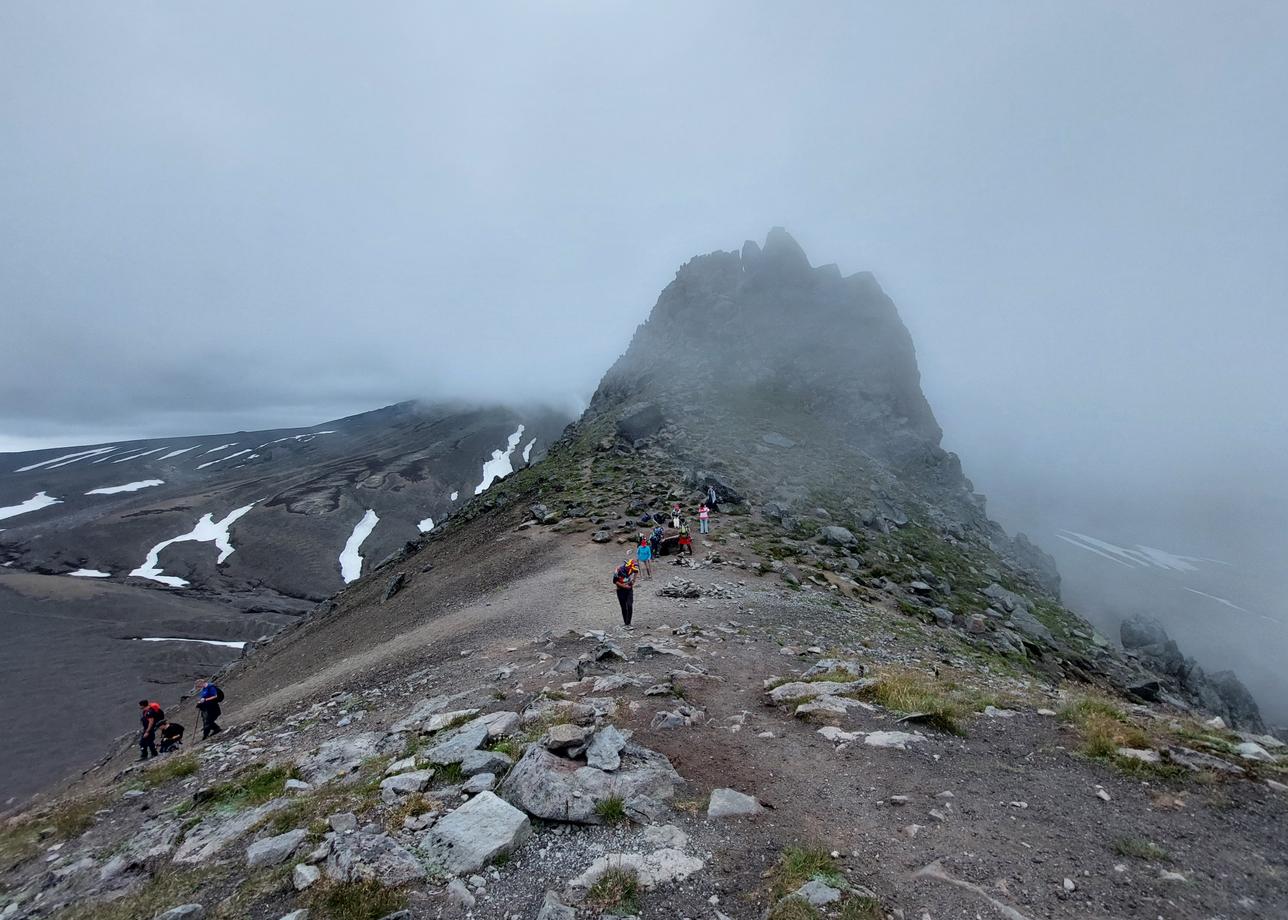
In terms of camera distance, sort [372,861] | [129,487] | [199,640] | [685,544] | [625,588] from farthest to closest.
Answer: [129,487] < [199,640] < [685,544] < [625,588] < [372,861]

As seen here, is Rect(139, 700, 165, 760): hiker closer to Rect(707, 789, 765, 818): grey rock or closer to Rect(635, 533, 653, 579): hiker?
Rect(635, 533, 653, 579): hiker

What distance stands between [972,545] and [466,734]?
4339 centimetres

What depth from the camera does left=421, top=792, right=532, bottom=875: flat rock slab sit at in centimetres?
608

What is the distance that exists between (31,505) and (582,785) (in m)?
231

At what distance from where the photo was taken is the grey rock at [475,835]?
19.9ft

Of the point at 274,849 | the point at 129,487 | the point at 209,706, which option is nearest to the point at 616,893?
the point at 274,849

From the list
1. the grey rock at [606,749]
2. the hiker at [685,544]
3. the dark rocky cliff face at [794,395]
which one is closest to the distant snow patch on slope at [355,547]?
the dark rocky cliff face at [794,395]

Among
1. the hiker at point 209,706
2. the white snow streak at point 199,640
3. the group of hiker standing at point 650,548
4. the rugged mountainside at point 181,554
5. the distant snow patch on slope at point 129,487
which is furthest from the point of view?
the distant snow patch on slope at point 129,487

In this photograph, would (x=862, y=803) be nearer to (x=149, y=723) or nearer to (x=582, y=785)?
(x=582, y=785)

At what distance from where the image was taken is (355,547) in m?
106

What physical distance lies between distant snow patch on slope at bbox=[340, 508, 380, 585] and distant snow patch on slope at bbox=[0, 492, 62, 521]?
112 meters

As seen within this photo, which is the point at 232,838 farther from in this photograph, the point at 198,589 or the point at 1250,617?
the point at 1250,617

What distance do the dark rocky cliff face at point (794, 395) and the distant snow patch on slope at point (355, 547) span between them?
61274 mm

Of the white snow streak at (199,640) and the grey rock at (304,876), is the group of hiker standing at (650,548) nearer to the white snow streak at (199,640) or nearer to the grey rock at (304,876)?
the grey rock at (304,876)
